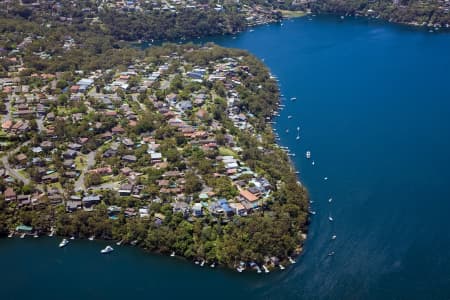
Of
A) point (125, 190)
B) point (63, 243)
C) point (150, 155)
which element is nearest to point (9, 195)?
point (63, 243)

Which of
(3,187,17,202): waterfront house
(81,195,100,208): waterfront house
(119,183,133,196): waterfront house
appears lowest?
(3,187,17,202): waterfront house

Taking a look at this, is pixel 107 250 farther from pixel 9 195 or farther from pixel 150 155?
pixel 150 155

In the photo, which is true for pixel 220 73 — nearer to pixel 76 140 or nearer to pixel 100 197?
pixel 76 140

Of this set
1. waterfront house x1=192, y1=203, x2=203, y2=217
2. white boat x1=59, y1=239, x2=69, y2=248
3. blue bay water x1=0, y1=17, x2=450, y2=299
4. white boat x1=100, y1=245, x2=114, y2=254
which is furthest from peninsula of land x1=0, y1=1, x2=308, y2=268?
blue bay water x1=0, y1=17, x2=450, y2=299

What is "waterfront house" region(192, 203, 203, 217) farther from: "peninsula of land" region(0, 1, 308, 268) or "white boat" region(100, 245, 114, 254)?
"white boat" region(100, 245, 114, 254)

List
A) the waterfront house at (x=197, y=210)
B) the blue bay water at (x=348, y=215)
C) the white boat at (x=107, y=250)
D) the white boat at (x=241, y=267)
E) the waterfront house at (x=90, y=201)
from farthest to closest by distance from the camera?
1. the waterfront house at (x=90, y=201)
2. the waterfront house at (x=197, y=210)
3. the white boat at (x=107, y=250)
4. the white boat at (x=241, y=267)
5. the blue bay water at (x=348, y=215)

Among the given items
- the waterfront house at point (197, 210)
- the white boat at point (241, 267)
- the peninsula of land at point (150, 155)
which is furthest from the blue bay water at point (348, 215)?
the waterfront house at point (197, 210)

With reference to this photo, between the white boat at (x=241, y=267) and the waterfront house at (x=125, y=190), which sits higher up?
the waterfront house at (x=125, y=190)

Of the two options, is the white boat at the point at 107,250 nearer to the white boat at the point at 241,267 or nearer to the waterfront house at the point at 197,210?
the waterfront house at the point at 197,210
